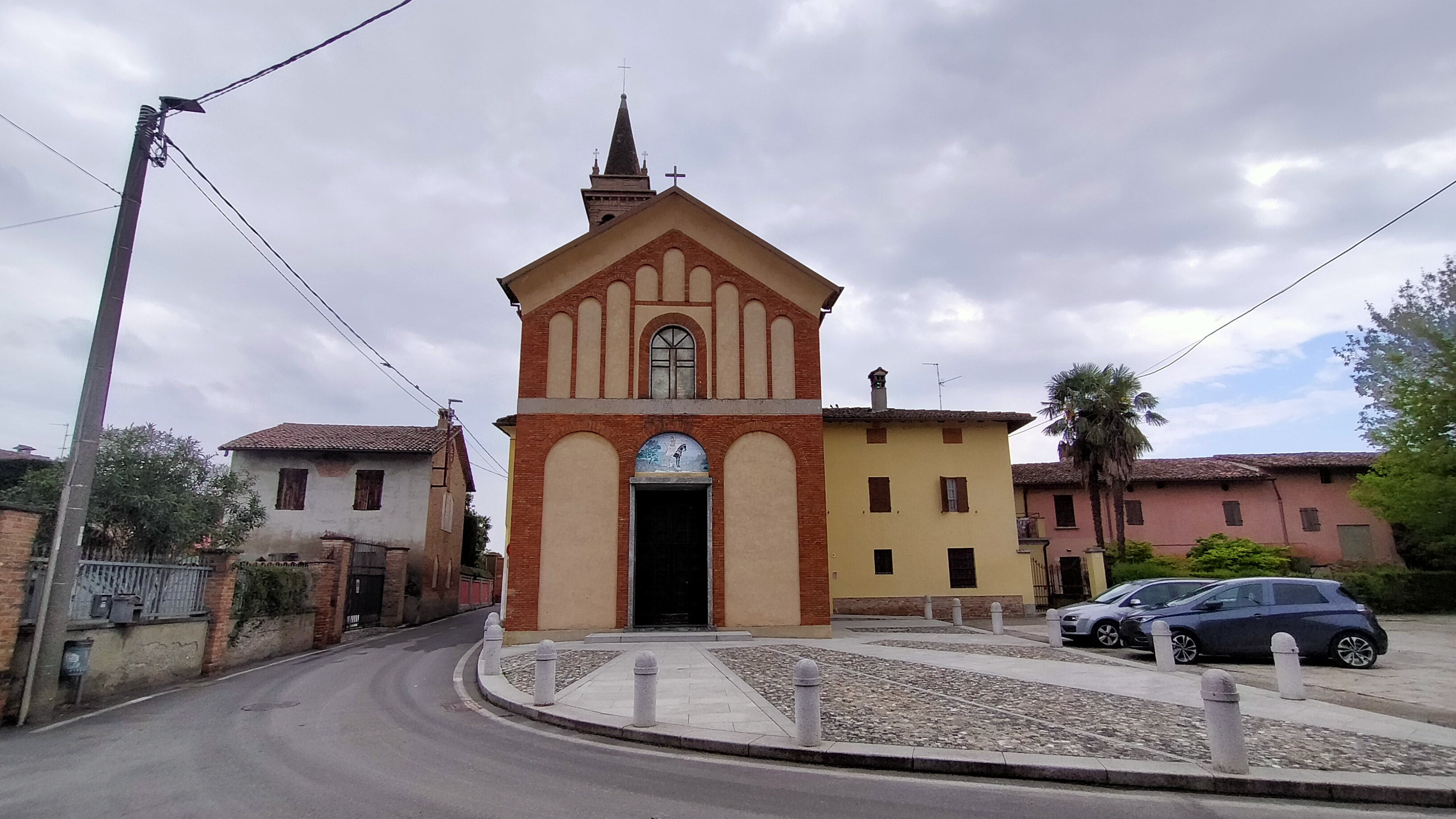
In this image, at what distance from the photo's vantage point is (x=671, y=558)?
56.0 feet

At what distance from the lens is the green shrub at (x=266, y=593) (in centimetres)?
1407

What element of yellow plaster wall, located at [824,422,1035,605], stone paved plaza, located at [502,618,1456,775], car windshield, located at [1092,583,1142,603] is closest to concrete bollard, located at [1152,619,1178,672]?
stone paved plaza, located at [502,618,1456,775]

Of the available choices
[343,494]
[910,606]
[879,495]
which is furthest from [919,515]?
[343,494]

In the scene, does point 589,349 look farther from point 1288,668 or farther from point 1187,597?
point 1288,668

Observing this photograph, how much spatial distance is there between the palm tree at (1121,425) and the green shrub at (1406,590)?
7248 mm

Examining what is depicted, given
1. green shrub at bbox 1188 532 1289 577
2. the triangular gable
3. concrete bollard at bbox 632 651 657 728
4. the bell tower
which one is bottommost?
concrete bollard at bbox 632 651 657 728

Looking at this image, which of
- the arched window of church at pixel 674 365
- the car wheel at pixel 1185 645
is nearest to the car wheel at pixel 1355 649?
the car wheel at pixel 1185 645

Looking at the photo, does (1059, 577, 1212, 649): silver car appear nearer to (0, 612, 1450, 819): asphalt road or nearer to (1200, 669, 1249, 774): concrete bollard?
(1200, 669, 1249, 774): concrete bollard

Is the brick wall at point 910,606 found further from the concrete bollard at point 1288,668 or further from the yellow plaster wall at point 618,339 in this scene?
the concrete bollard at point 1288,668

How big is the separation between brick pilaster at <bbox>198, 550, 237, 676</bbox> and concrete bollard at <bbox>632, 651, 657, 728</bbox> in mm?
9630

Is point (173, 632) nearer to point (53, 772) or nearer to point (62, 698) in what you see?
point (62, 698)

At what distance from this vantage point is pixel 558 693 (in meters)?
9.56

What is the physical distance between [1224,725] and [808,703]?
11.1ft

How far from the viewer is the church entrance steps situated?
15445 millimetres
